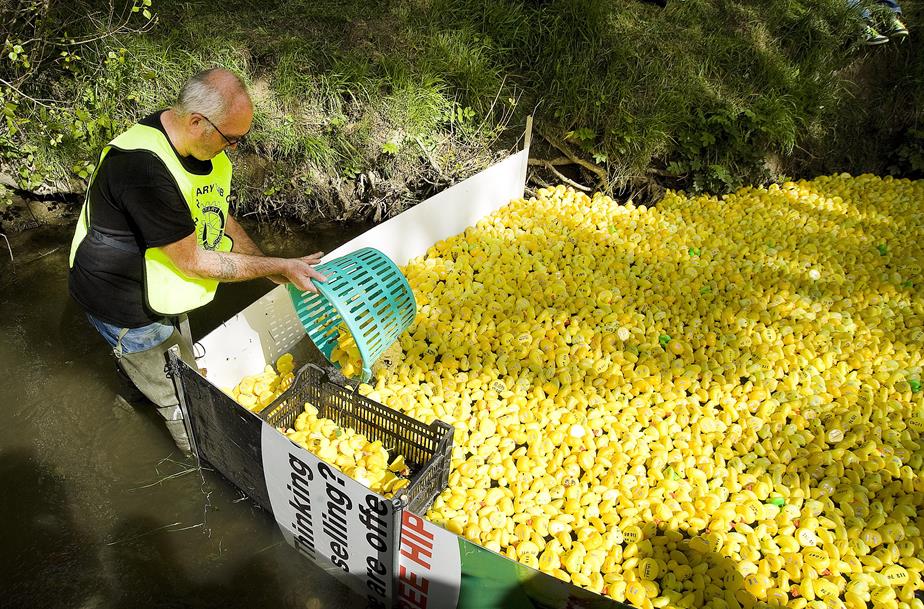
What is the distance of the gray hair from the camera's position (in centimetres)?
208

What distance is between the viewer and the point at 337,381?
9.12ft

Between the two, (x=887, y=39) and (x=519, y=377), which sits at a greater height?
(x=887, y=39)

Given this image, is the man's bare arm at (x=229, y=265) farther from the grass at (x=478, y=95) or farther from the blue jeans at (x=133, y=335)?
the grass at (x=478, y=95)

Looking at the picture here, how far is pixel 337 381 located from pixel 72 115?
3.97 meters

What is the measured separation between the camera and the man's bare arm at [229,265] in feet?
7.23

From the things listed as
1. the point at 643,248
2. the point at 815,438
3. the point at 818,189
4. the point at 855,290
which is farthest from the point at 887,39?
the point at 815,438

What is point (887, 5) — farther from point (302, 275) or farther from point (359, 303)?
point (302, 275)

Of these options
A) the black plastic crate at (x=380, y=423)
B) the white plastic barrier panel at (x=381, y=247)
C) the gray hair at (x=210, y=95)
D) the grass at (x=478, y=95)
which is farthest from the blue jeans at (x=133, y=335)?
the grass at (x=478, y=95)

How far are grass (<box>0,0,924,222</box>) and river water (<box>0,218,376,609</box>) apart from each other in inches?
85.6

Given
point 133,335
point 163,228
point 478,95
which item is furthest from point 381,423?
point 478,95

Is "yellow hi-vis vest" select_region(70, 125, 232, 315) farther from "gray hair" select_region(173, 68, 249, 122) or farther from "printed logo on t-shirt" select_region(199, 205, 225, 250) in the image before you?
"gray hair" select_region(173, 68, 249, 122)

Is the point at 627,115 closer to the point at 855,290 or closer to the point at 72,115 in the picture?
the point at 855,290

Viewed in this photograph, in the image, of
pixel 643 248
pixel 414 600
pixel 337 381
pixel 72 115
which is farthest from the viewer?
pixel 72 115

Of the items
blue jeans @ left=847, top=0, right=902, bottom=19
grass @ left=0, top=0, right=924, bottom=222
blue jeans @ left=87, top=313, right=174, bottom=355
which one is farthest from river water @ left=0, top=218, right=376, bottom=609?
blue jeans @ left=847, top=0, right=902, bottom=19
